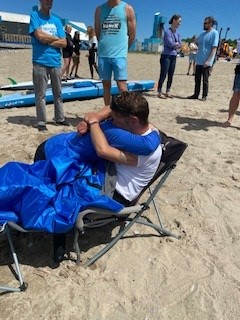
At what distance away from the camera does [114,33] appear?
4.96 meters

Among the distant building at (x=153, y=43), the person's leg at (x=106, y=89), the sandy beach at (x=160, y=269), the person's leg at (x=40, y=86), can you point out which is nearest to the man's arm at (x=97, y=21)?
the person's leg at (x=106, y=89)

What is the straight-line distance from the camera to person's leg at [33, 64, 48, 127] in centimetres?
502

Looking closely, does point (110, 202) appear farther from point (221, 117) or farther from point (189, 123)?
point (221, 117)

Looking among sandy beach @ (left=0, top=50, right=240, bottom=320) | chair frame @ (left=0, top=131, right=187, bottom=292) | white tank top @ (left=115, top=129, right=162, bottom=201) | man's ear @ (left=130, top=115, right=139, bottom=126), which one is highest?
man's ear @ (left=130, top=115, right=139, bottom=126)

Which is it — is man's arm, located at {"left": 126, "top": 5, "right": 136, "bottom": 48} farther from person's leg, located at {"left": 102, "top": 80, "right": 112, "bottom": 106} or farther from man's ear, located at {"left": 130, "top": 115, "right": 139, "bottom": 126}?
man's ear, located at {"left": 130, "top": 115, "right": 139, "bottom": 126}

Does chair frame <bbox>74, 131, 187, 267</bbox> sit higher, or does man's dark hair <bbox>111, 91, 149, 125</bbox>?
man's dark hair <bbox>111, 91, 149, 125</bbox>

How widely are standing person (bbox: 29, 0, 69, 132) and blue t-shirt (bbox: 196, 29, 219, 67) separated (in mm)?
4084

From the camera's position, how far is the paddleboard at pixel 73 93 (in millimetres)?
6844

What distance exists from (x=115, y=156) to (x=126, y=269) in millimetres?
866

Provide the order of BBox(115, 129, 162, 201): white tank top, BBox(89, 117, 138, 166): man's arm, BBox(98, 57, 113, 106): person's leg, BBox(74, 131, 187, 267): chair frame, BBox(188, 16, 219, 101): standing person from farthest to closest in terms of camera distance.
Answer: BBox(188, 16, 219, 101): standing person < BBox(98, 57, 113, 106): person's leg < BBox(115, 129, 162, 201): white tank top < BBox(89, 117, 138, 166): man's arm < BBox(74, 131, 187, 267): chair frame

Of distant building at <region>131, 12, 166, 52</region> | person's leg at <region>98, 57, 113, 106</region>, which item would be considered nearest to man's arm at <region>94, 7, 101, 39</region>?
person's leg at <region>98, 57, 113, 106</region>

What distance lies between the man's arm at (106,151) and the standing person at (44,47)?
2.87 m

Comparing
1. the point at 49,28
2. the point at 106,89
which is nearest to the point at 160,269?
the point at 106,89

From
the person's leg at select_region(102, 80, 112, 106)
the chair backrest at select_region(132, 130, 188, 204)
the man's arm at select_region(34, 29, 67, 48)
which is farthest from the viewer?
the person's leg at select_region(102, 80, 112, 106)
